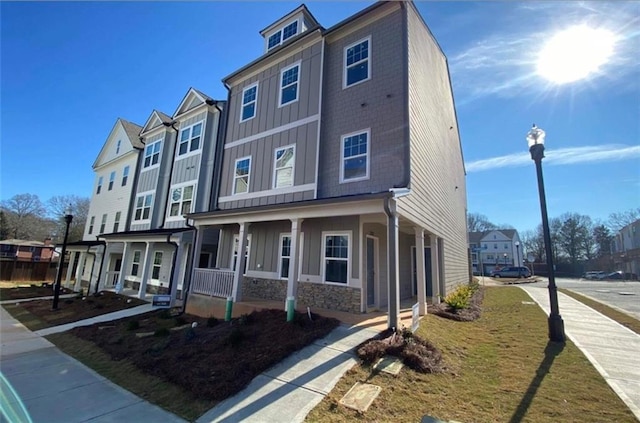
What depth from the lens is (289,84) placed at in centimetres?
1151

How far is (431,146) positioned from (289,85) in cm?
627

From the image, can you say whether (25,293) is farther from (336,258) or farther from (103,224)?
(336,258)

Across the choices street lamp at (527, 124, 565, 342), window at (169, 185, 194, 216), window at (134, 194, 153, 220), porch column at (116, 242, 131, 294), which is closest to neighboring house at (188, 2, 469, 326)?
window at (169, 185, 194, 216)

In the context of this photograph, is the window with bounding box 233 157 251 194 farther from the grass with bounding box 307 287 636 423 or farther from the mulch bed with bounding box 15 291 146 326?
the grass with bounding box 307 287 636 423

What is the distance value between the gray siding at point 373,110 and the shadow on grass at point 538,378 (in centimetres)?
495

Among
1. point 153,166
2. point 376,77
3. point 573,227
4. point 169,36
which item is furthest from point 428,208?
point 573,227

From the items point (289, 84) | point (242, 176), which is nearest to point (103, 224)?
point (242, 176)

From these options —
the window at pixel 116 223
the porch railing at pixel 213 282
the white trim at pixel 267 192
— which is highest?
the white trim at pixel 267 192

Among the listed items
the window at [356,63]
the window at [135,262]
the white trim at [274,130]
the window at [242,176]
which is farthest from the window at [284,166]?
the window at [135,262]

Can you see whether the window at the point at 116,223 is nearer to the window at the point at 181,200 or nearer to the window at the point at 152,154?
the window at the point at 152,154

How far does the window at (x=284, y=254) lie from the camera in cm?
1028

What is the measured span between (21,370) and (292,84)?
447 inches

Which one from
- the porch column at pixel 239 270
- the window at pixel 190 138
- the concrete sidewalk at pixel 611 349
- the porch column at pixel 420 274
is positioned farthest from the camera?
the window at pixel 190 138

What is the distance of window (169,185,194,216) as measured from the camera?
14.8 meters
